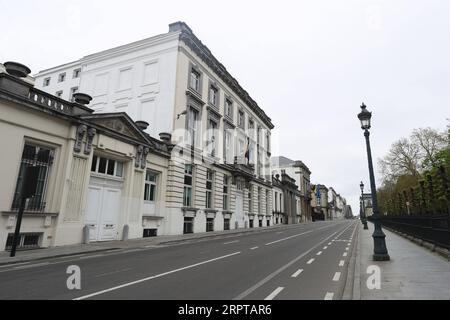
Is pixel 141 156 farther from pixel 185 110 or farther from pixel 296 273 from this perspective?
pixel 296 273

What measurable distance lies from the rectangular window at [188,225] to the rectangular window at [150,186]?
388cm

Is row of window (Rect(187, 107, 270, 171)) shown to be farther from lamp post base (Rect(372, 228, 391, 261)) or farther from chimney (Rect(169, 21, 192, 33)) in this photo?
lamp post base (Rect(372, 228, 391, 261))

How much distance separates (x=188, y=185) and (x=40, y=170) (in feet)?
39.8

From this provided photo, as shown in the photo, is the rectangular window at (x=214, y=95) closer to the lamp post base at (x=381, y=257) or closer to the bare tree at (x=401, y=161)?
the lamp post base at (x=381, y=257)

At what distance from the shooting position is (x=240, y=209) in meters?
33.8

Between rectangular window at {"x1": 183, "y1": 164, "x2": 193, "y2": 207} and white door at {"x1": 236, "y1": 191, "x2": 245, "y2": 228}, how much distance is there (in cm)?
977

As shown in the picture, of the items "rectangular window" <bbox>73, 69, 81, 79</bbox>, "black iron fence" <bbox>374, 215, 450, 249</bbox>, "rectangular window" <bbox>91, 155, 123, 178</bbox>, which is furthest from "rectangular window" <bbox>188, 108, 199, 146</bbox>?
"rectangular window" <bbox>73, 69, 81, 79</bbox>

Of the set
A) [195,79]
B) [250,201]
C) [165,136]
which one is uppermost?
[195,79]

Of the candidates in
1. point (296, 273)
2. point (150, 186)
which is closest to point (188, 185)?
point (150, 186)

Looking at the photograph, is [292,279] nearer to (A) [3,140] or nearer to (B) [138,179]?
(A) [3,140]

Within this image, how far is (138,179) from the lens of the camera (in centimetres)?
1900
